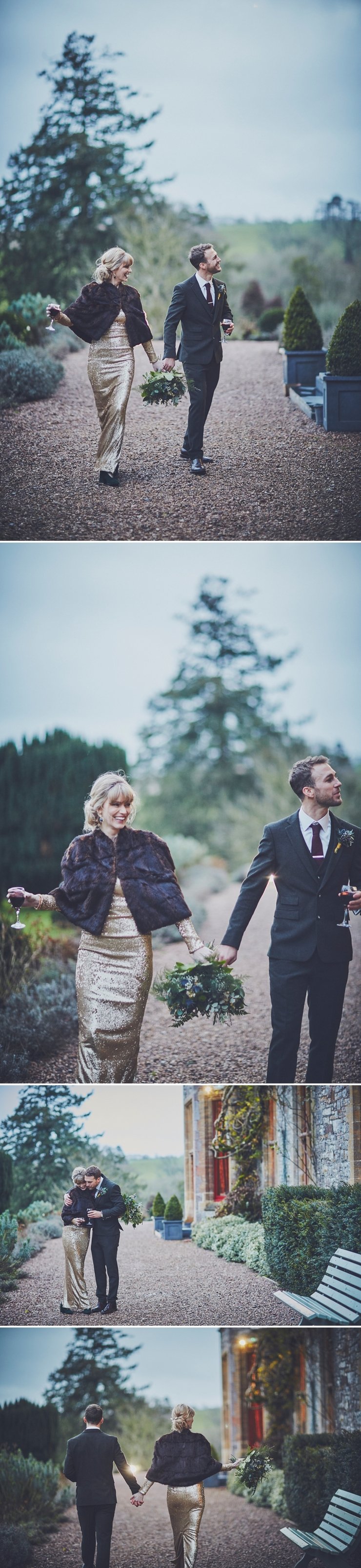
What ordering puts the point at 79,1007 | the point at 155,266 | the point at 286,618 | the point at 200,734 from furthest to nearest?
the point at 200,734 → the point at 286,618 → the point at 155,266 → the point at 79,1007

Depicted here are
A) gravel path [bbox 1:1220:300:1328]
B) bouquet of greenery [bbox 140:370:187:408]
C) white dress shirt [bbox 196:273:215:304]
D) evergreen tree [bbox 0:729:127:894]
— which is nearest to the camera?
white dress shirt [bbox 196:273:215:304]

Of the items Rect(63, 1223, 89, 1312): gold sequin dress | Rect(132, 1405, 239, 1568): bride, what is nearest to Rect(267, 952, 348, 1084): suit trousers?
Rect(63, 1223, 89, 1312): gold sequin dress

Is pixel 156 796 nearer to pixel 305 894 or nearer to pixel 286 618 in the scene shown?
pixel 286 618

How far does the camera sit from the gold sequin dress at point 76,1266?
24.5 ft

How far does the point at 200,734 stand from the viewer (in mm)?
12430

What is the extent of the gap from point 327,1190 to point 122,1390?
2378 mm

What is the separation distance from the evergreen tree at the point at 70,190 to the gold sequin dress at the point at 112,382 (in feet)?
4.28

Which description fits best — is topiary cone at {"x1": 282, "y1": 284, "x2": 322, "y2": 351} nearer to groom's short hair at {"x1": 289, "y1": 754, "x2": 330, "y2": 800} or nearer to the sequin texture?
groom's short hair at {"x1": 289, "y1": 754, "x2": 330, "y2": 800}

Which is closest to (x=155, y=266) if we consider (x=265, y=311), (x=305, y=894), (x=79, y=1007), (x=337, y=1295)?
(x=265, y=311)

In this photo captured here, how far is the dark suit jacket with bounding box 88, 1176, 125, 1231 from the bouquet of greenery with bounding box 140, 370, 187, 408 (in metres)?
4.97

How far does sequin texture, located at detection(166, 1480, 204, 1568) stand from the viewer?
7.31 meters

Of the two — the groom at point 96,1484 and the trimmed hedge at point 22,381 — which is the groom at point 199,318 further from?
the groom at point 96,1484

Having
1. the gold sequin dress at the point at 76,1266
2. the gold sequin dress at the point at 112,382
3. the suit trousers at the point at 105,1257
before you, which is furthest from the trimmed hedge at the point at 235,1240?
the gold sequin dress at the point at 112,382

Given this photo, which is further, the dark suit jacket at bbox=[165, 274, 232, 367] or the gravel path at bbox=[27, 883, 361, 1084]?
the gravel path at bbox=[27, 883, 361, 1084]
